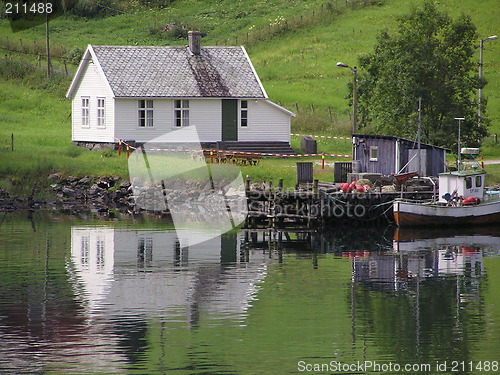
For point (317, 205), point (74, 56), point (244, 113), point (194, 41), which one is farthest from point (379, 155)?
point (74, 56)

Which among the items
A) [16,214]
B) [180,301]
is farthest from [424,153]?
[180,301]

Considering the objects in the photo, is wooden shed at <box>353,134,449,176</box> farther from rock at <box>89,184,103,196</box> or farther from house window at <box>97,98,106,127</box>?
house window at <box>97,98,106,127</box>

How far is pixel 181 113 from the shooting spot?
2586 inches

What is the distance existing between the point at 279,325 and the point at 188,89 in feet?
125

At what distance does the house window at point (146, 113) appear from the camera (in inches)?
2557

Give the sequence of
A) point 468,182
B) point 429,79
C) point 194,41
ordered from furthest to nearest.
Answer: point 194,41 < point 429,79 < point 468,182

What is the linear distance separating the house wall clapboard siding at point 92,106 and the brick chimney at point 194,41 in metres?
6.50

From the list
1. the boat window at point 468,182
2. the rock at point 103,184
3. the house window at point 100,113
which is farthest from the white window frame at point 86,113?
the boat window at point 468,182

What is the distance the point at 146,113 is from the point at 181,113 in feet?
7.41

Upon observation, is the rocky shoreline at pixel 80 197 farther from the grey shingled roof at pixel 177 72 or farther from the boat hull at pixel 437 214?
the boat hull at pixel 437 214

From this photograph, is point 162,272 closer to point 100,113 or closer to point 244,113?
point 100,113

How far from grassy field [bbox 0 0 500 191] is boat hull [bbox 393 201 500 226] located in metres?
7.14

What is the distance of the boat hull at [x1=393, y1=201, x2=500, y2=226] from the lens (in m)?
49.4

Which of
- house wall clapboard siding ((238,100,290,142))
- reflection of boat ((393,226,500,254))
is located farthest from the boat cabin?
house wall clapboard siding ((238,100,290,142))
